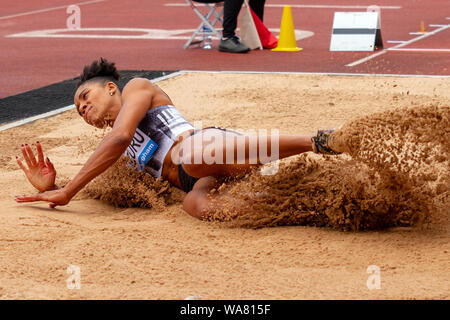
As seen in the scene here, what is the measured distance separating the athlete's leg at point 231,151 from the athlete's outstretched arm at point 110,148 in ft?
1.13

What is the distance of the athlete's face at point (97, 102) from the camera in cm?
426

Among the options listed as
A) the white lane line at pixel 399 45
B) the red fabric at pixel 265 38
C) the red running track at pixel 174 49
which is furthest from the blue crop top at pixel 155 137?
the red fabric at pixel 265 38

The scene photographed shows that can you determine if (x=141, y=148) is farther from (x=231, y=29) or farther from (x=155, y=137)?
(x=231, y=29)

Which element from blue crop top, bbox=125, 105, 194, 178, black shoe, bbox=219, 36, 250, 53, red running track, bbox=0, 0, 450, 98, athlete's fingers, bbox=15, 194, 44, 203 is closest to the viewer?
athlete's fingers, bbox=15, 194, 44, 203

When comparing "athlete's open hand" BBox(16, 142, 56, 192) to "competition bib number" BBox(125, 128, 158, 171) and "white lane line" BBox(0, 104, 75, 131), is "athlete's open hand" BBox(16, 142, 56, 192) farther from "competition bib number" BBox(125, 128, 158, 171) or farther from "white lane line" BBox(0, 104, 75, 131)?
"white lane line" BBox(0, 104, 75, 131)

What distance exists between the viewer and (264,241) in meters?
3.62

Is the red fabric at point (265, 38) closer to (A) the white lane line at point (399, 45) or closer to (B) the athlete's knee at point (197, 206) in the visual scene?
(A) the white lane line at point (399, 45)

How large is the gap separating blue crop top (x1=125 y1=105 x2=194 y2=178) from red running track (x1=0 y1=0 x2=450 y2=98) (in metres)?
4.38

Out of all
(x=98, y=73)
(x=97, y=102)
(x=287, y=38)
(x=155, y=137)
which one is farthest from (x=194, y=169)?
(x=287, y=38)

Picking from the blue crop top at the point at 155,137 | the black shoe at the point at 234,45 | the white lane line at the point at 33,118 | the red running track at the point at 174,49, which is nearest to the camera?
the blue crop top at the point at 155,137

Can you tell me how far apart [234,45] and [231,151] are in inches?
273

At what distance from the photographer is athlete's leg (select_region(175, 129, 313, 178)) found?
375 cm

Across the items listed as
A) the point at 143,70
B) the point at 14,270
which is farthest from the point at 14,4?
the point at 14,270

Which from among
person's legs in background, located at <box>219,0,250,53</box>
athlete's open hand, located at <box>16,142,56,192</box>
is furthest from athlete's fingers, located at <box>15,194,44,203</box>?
person's legs in background, located at <box>219,0,250,53</box>
